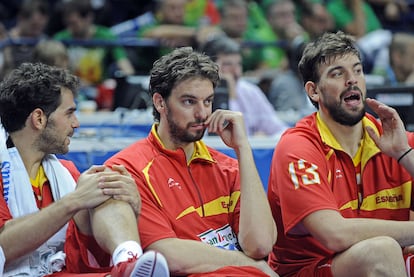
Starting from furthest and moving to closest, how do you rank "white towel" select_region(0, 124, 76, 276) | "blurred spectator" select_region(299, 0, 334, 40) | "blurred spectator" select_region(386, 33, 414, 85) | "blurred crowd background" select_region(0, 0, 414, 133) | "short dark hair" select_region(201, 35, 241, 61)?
"blurred spectator" select_region(299, 0, 334, 40) → "blurred spectator" select_region(386, 33, 414, 85) → "blurred crowd background" select_region(0, 0, 414, 133) → "short dark hair" select_region(201, 35, 241, 61) → "white towel" select_region(0, 124, 76, 276)

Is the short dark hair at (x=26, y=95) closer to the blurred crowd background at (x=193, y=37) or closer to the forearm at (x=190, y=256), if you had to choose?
the forearm at (x=190, y=256)

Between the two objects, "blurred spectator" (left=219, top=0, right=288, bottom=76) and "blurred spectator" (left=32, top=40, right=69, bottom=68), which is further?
"blurred spectator" (left=219, top=0, right=288, bottom=76)

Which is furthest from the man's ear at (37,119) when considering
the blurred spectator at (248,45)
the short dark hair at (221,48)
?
the blurred spectator at (248,45)

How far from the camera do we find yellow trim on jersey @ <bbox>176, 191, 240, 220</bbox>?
14.7 feet

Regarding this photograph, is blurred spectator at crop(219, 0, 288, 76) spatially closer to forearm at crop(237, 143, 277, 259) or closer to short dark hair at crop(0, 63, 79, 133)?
short dark hair at crop(0, 63, 79, 133)

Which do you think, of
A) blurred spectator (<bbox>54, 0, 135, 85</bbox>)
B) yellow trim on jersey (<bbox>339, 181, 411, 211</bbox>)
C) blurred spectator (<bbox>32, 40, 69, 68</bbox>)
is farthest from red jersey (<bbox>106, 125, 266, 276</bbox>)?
blurred spectator (<bbox>54, 0, 135, 85</bbox>)

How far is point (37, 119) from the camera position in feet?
15.0

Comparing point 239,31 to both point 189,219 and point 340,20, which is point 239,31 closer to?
point 340,20

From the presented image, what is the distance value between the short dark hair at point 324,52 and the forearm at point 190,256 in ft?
3.85

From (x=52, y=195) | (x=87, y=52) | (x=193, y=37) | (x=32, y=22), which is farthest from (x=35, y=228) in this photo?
(x=193, y=37)

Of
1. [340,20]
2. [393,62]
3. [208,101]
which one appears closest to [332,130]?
[208,101]

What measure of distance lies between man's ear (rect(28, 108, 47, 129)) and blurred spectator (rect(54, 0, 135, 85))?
14.2 feet

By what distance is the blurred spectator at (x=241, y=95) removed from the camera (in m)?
7.59

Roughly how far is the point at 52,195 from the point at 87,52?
4.80 metres
